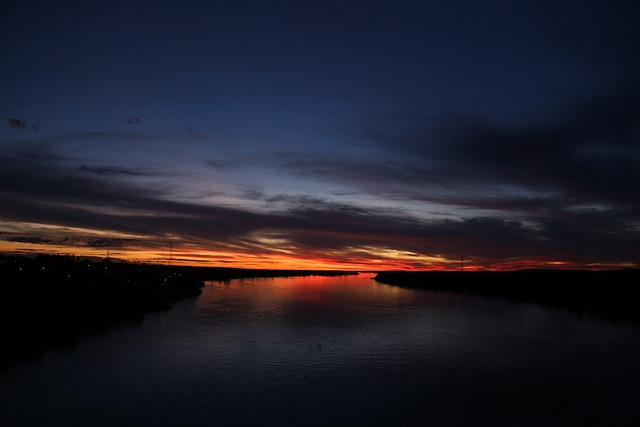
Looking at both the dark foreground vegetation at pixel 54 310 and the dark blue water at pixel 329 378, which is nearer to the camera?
→ the dark blue water at pixel 329 378

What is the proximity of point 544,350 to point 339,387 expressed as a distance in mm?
20031

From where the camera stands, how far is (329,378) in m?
27.2

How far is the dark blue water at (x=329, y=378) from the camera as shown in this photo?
68.8 feet

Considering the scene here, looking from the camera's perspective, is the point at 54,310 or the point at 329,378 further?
the point at 54,310

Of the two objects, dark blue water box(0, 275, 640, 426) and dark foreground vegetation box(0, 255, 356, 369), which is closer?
dark blue water box(0, 275, 640, 426)

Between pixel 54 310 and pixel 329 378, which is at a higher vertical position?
pixel 54 310

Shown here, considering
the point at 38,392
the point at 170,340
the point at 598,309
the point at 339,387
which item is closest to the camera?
the point at 38,392

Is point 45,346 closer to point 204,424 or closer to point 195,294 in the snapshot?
point 204,424

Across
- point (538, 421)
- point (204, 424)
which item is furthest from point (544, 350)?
point (204, 424)

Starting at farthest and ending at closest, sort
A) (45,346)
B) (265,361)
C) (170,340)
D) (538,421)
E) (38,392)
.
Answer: (170,340), (45,346), (265,361), (38,392), (538,421)

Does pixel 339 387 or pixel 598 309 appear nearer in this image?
pixel 339 387

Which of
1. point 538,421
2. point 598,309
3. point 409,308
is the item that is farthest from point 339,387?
point 598,309

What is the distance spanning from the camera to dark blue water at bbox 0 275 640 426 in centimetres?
2097

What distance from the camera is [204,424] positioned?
1978cm
